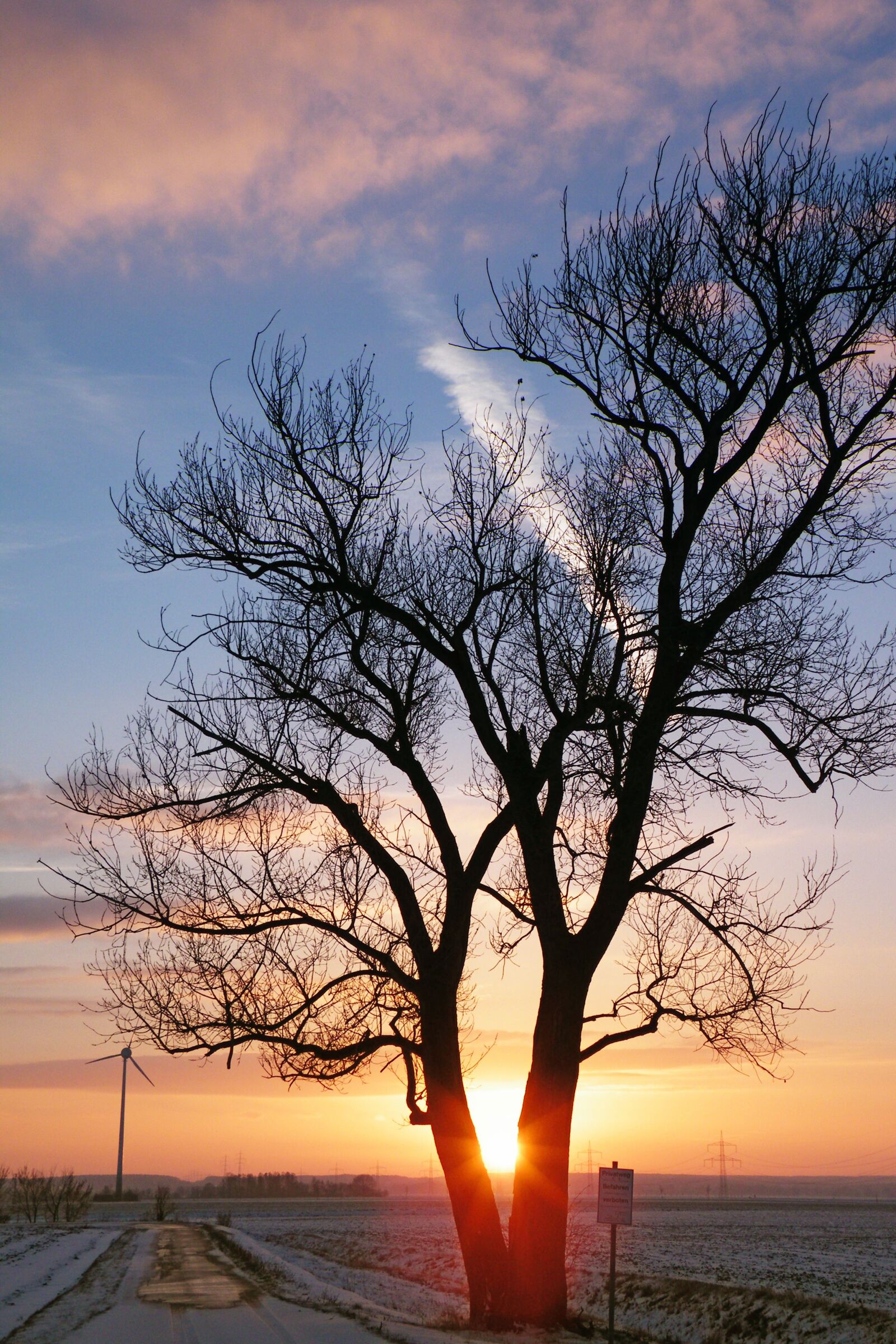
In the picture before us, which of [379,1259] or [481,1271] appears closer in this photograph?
[481,1271]

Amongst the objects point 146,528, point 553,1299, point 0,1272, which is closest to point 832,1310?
point 553,1299

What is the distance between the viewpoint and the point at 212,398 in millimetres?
13531

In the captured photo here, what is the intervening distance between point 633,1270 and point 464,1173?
45.0 ft

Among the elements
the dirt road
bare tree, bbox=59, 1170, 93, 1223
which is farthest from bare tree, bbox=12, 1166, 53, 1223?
the dirt road

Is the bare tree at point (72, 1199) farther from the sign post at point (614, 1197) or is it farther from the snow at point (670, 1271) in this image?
the sign post at point (614, 1197)

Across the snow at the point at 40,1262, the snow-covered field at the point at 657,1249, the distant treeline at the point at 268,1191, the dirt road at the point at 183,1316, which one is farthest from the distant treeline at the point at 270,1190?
the dirt road at the point at 183,1316

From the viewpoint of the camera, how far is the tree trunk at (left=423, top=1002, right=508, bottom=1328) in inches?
522

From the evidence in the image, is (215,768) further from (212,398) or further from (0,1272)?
(0,1272)

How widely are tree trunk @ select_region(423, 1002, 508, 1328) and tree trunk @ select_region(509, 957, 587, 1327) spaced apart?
0.78 feet

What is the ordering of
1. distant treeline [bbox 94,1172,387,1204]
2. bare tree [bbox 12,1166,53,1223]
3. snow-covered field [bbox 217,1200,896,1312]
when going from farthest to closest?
distant treeline [bbox 94,1172,387,1204], bare tree [bbox 12,1166,53,1223], snow-covered field [bbox 217,1200,896,1312]

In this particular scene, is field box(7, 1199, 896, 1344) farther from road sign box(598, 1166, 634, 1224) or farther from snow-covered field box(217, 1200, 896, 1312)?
road sign box(598, 1166, 634, 1224)

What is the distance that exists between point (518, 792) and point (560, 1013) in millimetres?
2657

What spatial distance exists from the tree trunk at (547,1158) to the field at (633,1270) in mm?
1371

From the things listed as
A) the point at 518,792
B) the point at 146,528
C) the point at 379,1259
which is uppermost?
the point at 146,528
